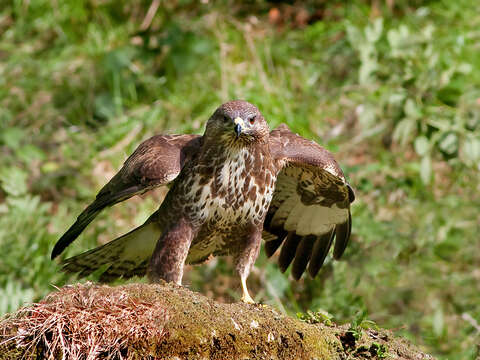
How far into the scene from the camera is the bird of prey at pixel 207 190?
4.50 metres

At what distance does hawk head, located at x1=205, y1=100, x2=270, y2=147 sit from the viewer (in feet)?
14.6

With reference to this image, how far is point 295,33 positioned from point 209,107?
1970mm

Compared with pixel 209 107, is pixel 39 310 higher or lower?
higher

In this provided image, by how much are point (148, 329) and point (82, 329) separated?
0.26 m

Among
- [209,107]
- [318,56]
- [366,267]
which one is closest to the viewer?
[366,267]

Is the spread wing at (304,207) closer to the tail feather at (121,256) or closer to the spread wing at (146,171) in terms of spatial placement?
the spread wing at (146,171)

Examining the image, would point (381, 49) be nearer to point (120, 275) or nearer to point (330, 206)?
point (330, 206)

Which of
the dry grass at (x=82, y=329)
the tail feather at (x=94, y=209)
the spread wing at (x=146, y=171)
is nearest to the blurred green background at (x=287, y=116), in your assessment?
the tail feather at (x=94, y=209)

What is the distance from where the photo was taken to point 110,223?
23.3 feet

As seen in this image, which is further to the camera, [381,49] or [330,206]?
[381,49]

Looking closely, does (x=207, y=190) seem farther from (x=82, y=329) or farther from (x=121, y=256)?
(x=82, y=329)

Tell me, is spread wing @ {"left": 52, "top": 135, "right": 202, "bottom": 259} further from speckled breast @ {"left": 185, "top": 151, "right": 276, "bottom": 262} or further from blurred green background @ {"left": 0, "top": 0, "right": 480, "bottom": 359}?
blurred green background @ {"left": 0, "top": 0, "right": 480, "bottom": 359}

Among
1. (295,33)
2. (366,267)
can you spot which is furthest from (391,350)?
(295,33)

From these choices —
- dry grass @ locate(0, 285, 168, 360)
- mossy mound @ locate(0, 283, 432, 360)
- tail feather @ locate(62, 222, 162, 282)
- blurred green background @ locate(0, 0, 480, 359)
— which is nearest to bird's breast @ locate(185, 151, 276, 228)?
tail feather @ locate(62, 222, 162, 282)
